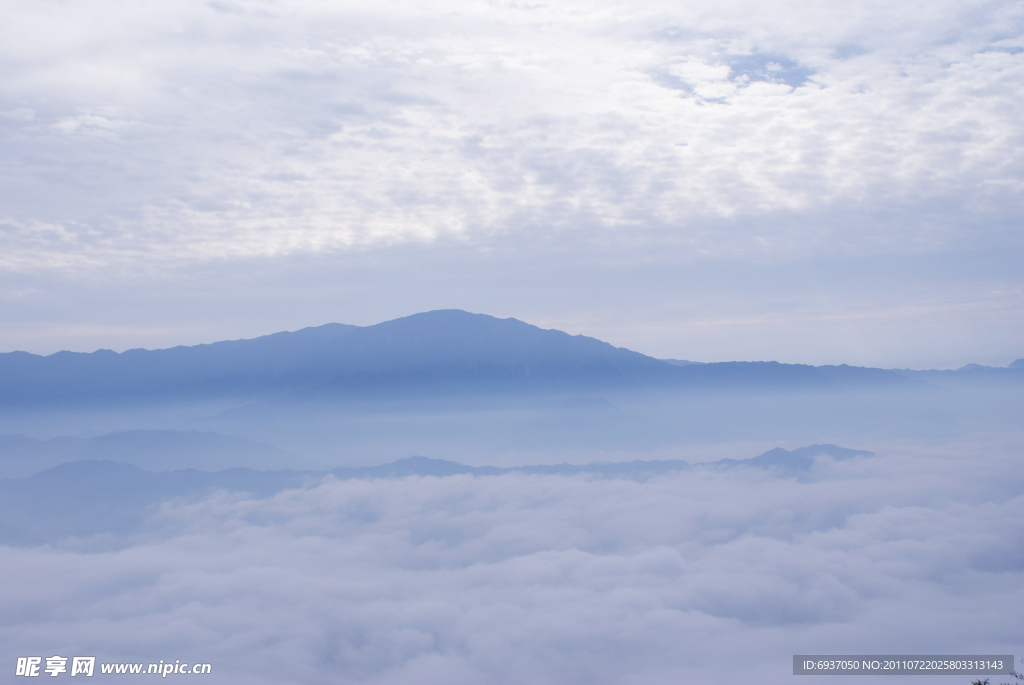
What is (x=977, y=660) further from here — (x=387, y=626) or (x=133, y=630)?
(x=133, y=630)

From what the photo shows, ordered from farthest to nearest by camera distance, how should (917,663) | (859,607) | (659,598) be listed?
(659,598), (859,607), (917,663)

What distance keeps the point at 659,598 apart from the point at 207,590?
144m

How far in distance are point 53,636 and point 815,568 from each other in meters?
225

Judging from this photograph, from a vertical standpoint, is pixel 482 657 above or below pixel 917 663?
below

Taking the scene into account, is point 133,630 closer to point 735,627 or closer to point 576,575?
point 576,575

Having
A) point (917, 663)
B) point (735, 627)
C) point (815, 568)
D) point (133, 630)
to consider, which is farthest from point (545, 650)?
point (133, 630)

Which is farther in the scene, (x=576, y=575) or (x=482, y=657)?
(x=576, y=575)

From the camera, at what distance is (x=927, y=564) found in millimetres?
182250

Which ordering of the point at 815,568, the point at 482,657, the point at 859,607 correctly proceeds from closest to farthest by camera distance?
the point at 482,657
the point at 859,607
the point at 815,568

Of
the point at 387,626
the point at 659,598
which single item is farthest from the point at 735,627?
the point at 387,626

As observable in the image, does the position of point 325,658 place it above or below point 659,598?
below

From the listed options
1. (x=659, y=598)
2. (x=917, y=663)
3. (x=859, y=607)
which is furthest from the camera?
(x=659, y=598)

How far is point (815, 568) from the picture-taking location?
188500 millimetres

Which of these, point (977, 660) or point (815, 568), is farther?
point (815, 568)
